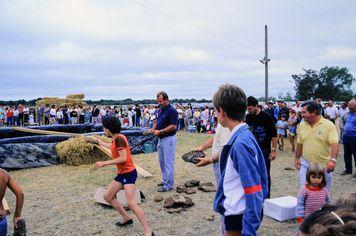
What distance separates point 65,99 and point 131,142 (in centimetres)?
2425

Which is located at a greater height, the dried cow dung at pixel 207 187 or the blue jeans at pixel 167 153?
the blue jeans at pixel 167 153

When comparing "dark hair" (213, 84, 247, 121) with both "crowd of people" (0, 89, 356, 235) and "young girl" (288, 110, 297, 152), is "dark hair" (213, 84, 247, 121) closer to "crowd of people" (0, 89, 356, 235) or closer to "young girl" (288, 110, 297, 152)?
"crowd of people" (0, 89, 356, 235)

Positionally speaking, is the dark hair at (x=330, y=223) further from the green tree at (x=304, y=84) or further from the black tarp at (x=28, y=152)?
the green tree at (x=304, y=84)

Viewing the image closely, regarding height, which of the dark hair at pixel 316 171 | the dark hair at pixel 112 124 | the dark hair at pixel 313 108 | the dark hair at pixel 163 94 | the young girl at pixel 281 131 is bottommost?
the young girl at pixel 281 131

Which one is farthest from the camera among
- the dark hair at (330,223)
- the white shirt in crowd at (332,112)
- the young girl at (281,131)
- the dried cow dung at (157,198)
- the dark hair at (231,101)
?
the white shirt in crowd at (332,112)

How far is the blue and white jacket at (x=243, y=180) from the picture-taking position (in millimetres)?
2150

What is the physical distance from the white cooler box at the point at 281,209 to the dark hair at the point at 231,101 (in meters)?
3.45

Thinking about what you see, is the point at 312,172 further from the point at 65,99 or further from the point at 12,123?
the point at 65,99

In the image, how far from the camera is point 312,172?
4328 mm

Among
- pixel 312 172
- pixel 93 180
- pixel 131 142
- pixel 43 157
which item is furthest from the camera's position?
pixel 131 142

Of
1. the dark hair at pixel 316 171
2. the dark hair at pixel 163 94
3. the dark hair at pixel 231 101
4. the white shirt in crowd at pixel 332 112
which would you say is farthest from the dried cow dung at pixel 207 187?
the white shirt in crowd at pixel 332 112

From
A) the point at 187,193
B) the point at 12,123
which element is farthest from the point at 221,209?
the point at 12,123

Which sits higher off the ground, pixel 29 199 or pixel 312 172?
pixel 312 172

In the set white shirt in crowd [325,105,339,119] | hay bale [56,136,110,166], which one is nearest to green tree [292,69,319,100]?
white shirt in crowd [325,105,339,119]
